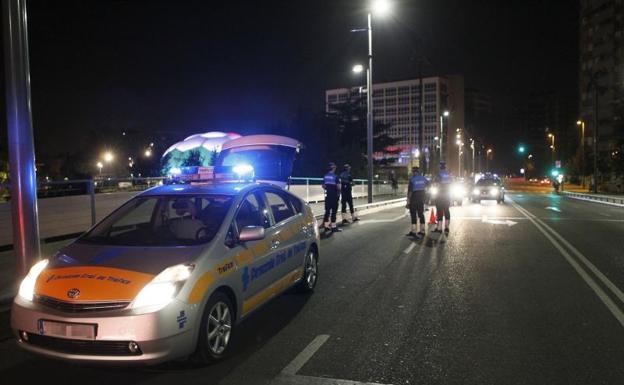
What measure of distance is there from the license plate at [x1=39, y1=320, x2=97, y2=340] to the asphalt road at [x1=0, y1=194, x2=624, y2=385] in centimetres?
49

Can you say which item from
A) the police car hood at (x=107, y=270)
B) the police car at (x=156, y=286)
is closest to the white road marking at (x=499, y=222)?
the police car at (x=156, y=286)

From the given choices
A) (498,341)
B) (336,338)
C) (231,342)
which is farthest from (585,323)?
(231,342)

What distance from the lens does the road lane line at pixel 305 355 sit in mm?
4688

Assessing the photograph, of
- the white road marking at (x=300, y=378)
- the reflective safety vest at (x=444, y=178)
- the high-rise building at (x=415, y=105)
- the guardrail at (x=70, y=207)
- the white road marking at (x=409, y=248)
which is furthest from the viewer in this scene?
the high-rise building at (x=415, y=105)

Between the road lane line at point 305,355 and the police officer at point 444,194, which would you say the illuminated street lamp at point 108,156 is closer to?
the police officer at point 444,194

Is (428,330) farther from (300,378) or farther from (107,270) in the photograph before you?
(107,270)

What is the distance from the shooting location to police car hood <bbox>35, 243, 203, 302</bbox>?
170 inches

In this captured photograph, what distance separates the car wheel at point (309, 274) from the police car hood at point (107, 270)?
2612 mm

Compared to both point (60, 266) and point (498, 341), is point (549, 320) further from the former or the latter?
point (60, 266)

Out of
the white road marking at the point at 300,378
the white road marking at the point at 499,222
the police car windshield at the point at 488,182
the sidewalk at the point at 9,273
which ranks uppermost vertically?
the police car windshield at the point at 488,182

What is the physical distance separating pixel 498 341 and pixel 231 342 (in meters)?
2.59

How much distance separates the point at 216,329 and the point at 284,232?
1.83m

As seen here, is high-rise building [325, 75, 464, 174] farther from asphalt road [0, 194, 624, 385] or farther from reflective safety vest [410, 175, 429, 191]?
asphalt road [0, 194, 624, 385]

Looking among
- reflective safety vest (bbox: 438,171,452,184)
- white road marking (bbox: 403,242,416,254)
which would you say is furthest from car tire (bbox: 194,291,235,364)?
reflective safety vest (bbox: 438,171,452,184)
